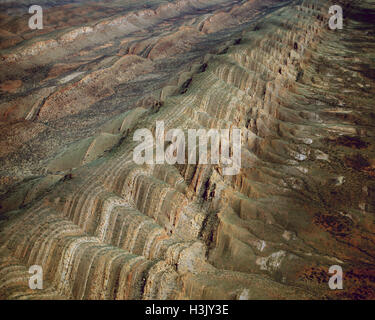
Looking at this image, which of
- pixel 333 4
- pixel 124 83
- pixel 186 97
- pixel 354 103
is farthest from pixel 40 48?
pixel 333 4

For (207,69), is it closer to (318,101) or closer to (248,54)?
(248,54)

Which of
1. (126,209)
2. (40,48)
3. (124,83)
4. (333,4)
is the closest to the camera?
(126,209)

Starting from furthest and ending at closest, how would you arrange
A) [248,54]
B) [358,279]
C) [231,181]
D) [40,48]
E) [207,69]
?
[40,48]
[248,54]
[207,69]
[231,181]
[358,279]

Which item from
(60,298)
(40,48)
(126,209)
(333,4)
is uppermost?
(333,4)

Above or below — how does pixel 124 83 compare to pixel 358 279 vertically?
above
